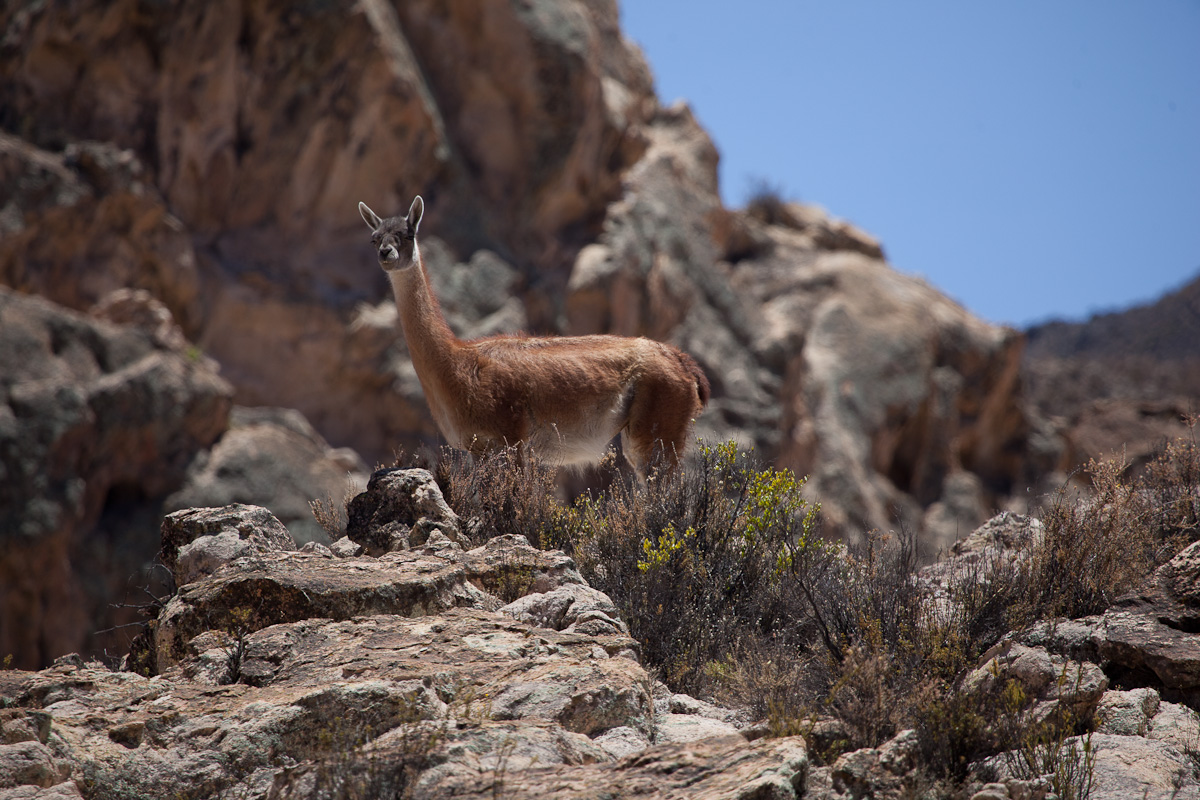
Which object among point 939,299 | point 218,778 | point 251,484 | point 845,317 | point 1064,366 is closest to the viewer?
point 218,778

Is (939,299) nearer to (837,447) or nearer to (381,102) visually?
(837,447)

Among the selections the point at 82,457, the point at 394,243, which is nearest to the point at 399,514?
the point at 394,243

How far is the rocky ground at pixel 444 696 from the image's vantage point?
3.81 m

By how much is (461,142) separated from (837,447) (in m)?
10.7

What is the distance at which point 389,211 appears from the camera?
18688 millimetres

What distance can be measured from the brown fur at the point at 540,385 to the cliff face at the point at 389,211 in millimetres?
7661

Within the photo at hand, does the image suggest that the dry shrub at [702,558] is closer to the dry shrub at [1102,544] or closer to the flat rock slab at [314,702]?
the flat rock slab at [314,702]

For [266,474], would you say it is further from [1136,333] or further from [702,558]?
[1136,333]

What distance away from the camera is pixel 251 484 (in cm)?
1489

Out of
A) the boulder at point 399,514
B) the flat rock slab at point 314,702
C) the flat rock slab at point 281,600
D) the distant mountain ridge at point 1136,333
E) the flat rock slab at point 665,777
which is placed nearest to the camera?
the flat rock slab at point 665,777

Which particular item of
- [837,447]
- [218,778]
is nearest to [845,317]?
[837,447]

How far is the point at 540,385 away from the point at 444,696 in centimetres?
382

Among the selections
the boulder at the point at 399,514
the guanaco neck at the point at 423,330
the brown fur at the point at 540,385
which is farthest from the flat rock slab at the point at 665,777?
the guanaco neck at the point at 423,330

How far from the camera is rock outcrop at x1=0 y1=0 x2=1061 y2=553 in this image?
16.2 metres
